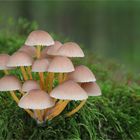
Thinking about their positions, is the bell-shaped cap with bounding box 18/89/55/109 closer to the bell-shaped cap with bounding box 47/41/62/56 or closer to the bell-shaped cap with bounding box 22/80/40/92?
the bell-shaped cap with bounding box 22/80/40/92

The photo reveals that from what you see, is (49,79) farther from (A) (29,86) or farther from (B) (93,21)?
(B) (93,21)

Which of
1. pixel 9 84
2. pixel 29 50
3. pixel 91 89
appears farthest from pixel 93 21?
pixel 9 84

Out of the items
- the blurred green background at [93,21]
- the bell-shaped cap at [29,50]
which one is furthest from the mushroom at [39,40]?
the blurred green background at [93,21]

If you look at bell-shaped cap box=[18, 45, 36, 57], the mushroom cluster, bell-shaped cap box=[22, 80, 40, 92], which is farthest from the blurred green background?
bell-shaped cap box=[22, 80, 40, 92]

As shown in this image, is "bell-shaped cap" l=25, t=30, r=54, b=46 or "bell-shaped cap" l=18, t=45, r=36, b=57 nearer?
"bell-shaped cap" l=25, t=30, r=54, b=46

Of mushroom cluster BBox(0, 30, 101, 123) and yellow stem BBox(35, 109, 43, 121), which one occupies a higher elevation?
mushroom cluster BBox(0, 30, 101, 123)

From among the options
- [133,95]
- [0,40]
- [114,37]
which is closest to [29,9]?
[114,37]
